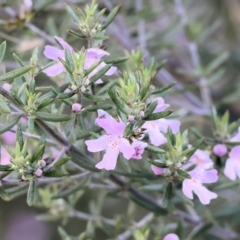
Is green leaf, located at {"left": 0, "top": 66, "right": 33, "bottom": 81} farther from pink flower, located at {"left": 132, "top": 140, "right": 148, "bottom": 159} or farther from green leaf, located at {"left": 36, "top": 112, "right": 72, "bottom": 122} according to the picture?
pink flower, located at {"left": 132, "top": 140, "right": 148, "bottom": 159}

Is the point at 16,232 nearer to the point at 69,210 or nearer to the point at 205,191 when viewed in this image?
the point at 69,210

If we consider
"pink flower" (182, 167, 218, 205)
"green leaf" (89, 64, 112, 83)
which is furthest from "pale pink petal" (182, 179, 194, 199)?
"green leaf" (89, 64, 112, 83)

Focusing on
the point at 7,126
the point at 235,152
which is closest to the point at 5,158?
the point at 7,126

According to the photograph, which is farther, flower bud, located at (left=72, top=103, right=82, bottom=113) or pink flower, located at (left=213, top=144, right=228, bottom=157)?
pink flower, located at (left=213, top=144, right=228, bottom=157)

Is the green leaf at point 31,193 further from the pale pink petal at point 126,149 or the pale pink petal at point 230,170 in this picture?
the pale pink petal at point 230,170

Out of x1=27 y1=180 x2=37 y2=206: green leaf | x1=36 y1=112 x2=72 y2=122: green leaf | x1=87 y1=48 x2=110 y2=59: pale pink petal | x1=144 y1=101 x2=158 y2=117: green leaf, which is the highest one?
x1=87 y1=48 x2=110 y2=59: pale pink petal

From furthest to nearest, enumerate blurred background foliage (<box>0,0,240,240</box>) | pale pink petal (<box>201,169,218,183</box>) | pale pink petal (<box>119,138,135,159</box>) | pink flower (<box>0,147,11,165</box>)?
blurred background foliage (<box>0,0,240,240</box>) → pink flower (<box>0,147,11,165</box>) → pale pink petal (<box>201,169,218,183</box>) → pale pink petal (<box>119,138,135,159</box>)
